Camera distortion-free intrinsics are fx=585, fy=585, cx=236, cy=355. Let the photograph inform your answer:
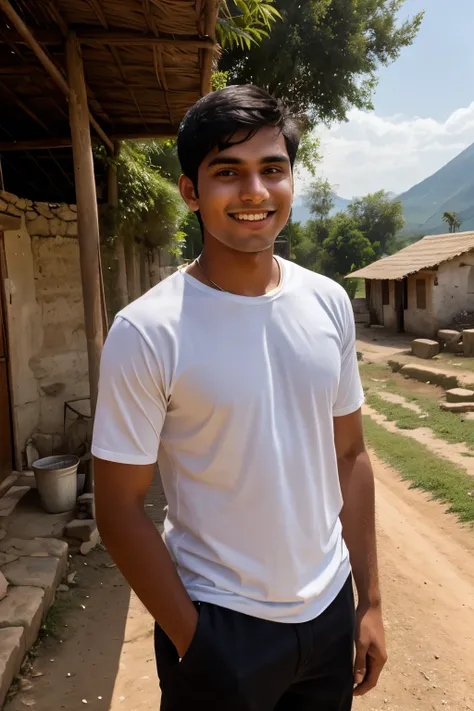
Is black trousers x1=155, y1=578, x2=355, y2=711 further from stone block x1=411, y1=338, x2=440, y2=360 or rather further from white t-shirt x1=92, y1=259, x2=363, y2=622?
stone block x1=411, y1=338, x2=440, y2=360

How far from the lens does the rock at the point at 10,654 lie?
8.47 feet

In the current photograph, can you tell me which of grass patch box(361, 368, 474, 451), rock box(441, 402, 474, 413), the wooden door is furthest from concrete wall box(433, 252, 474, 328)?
the wooden door

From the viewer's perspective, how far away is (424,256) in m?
18.6

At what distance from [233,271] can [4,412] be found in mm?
4246

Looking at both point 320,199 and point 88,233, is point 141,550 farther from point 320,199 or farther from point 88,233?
point 320,199

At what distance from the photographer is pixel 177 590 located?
3.96 ft

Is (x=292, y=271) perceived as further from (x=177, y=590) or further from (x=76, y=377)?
(x=76, y=377)

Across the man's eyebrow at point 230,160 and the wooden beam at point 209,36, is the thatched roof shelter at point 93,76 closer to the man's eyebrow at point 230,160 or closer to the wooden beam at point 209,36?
the wooden beam at point 209,36

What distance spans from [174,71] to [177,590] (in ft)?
13.6

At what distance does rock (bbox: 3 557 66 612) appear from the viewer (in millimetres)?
3338

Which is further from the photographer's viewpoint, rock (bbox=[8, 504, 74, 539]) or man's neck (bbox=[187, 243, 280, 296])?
rock (bbox=[8, 504, 74, 539])

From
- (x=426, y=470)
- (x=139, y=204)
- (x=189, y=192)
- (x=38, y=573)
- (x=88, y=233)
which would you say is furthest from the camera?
(x=139, y=204)

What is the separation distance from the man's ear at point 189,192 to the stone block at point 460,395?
888 centimetres

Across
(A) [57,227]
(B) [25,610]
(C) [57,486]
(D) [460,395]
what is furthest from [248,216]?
(D) [460,395]
